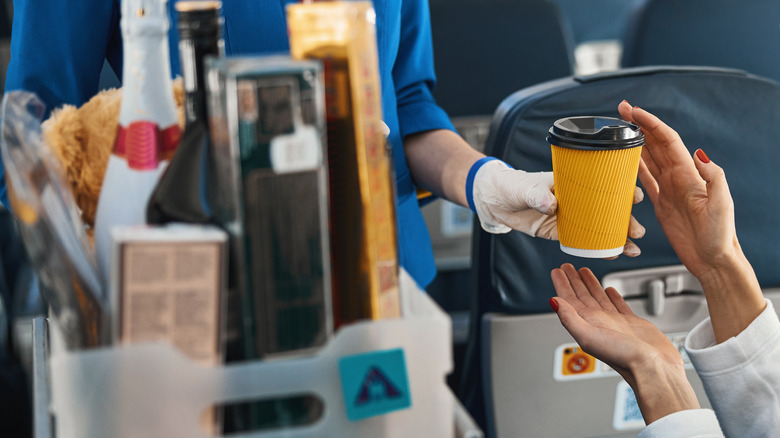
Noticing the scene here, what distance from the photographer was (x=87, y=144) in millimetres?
704

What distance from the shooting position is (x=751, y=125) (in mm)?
1377

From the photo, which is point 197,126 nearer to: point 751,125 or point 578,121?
point 578,121

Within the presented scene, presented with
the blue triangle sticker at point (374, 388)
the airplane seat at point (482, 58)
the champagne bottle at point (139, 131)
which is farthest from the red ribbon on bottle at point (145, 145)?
the airplane seat at point (482, 58)

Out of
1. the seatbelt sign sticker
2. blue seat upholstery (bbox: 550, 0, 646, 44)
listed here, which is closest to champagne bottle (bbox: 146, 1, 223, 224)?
the seatbelt sign sticker

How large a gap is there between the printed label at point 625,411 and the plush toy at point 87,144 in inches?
39.5

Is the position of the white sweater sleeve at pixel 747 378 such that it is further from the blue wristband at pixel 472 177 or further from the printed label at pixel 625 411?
the blue wristband at pixel 472 177

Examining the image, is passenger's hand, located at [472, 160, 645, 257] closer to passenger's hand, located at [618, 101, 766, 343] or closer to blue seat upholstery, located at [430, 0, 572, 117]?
passenger's hand, located at [618, 101, 766, 343]

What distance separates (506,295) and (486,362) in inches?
5.3

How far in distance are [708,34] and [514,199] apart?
59.2 inches

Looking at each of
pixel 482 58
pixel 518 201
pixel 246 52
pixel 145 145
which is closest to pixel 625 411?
pixel 518 201

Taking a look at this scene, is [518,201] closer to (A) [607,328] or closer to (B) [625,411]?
(A) [607,328]

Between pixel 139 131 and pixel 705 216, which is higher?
pixel 139 131

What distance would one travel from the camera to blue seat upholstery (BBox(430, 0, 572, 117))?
2240mm

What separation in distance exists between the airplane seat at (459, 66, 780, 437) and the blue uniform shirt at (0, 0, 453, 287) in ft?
0.50
